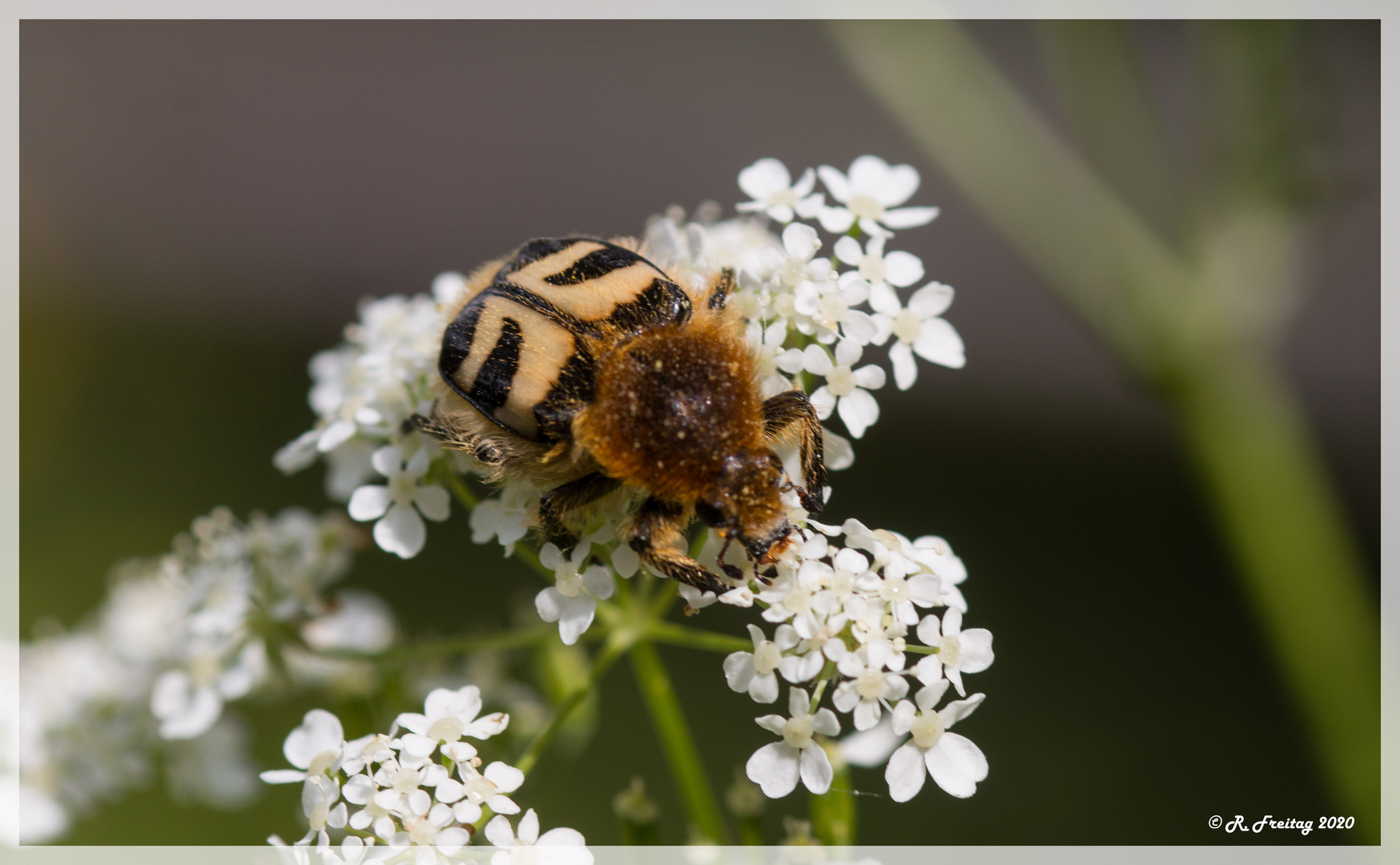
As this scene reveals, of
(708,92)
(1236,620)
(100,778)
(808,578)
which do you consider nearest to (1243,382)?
(808,578)

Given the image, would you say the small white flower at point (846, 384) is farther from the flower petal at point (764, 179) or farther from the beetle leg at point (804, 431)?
the flower petal at point (764, 179)

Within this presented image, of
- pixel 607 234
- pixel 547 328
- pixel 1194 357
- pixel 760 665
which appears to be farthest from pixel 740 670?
pixel 607 234

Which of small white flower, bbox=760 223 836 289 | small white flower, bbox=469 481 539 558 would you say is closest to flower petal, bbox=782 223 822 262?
small white flower, bbox=760 223 836 289

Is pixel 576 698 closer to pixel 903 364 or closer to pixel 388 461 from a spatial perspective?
pixel 388 461

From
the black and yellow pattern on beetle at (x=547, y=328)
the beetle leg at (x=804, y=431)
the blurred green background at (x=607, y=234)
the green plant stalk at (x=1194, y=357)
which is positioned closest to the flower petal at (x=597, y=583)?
the black and yellow pattern on beetle at (x=547, y=328)

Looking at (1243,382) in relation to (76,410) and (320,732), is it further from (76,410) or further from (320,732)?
(76,410)
